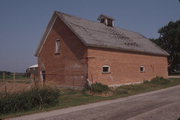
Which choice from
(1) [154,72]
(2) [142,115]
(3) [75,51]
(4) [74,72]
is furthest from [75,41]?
(1) [154,72]

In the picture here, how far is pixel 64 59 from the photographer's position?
2061 cm

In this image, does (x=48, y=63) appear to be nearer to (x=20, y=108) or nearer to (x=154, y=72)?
(x=20, y=108)

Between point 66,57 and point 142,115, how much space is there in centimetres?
1303

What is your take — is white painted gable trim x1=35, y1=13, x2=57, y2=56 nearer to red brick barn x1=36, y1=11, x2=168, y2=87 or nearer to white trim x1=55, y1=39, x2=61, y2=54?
red brick barn x1=36, y1=11, x2=168, y2=87

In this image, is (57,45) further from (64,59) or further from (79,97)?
(79,97)

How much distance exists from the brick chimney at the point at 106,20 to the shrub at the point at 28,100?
18.4 metres

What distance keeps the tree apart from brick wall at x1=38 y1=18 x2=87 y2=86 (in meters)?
34.9

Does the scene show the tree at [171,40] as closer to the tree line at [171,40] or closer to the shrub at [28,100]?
the tree line at [171,40]

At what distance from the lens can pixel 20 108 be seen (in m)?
10.6

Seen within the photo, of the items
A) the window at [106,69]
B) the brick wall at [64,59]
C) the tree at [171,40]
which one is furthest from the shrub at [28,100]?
the tree at [171,40]

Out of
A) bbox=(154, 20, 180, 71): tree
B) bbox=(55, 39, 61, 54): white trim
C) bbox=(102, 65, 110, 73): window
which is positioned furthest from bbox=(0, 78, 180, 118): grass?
bbox=(154, 20, 180, 71): tree

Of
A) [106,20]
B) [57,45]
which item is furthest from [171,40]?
[57,45]

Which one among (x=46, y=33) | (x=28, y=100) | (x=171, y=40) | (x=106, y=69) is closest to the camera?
(x=28, y=100)

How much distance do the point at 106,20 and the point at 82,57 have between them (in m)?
11.6
